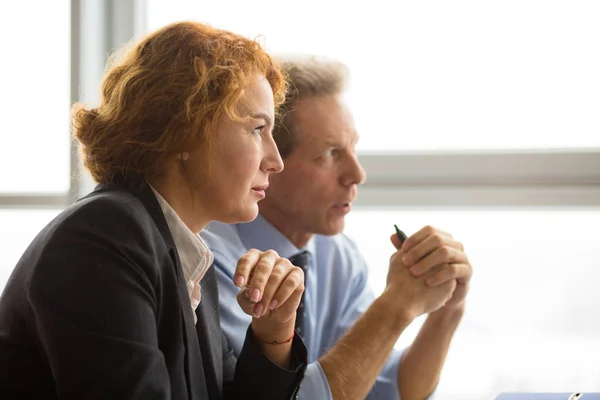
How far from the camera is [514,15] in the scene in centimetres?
211

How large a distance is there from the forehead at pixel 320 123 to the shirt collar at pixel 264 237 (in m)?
0.21

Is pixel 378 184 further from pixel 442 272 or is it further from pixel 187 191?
pixel 187 191

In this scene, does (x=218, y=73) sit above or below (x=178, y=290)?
above

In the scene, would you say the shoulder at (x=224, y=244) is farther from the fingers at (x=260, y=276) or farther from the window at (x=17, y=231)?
the window at (x=17, y=231)

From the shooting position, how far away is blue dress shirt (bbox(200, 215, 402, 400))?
157 centimetres

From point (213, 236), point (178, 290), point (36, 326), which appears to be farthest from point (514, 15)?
point (36, 326)

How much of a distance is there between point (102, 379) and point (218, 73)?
49cm

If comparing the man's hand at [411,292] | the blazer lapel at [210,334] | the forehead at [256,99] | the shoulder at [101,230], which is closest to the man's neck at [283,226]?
the man's hand at [411,292]

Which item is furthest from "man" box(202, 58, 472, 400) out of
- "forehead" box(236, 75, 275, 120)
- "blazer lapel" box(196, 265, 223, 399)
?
"forehead" box(236, 75, 275, 120)

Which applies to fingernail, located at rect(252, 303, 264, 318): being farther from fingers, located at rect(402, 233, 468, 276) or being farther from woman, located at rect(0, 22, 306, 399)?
fingers, located at rect(402, 233, 468, 276)

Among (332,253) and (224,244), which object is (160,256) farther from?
(332,253)

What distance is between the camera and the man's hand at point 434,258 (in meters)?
1.54

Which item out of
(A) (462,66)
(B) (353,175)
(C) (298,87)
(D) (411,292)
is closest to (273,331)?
(D) (411,292)

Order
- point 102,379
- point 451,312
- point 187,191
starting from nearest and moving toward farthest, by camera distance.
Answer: point 102,379 < point 187,191 < point 451,312
